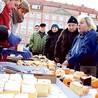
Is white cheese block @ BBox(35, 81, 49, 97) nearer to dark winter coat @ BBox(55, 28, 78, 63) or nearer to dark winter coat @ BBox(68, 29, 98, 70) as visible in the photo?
dark winter coat @ BBox(68, 29, 98, 70)

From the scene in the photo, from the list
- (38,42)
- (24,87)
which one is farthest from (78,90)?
(38,42)

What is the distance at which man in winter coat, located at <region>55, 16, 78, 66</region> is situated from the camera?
4075mm

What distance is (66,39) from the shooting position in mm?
4266

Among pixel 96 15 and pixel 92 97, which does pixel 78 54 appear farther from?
pixel 96 15

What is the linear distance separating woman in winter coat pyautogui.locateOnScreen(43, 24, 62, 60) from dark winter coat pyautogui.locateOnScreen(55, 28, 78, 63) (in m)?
0.76

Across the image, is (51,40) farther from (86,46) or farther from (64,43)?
(86,46)

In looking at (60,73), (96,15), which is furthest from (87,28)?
(96,15)

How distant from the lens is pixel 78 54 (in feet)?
10.7

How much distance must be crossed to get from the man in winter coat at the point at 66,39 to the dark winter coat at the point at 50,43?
2.50 feet

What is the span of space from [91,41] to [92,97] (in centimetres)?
173

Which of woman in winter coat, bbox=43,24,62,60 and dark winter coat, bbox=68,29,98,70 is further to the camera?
woman in winter coat, bbox=43,24,62,60

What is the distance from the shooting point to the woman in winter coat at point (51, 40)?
5223 millimetres

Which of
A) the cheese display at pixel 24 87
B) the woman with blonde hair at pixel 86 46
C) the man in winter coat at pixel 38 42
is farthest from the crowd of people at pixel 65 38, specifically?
the man in winter coat at pixel 38 42

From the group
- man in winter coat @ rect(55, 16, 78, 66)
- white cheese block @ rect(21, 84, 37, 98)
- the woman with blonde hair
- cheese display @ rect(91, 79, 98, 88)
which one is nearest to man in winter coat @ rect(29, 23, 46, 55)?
man in winter coat @ rect(55, 16, 78, 66)
